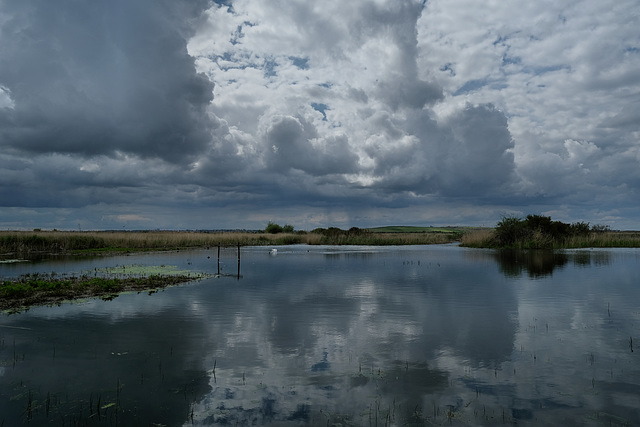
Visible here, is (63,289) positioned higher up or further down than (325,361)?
higher up

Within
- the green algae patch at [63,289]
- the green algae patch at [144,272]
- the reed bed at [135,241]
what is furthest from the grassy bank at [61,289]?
the reed bed at [135,241]

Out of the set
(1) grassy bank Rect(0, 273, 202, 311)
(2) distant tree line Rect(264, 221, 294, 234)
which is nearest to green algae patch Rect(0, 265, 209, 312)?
(1) grassy bank Rect(0, 273, 202, 311)

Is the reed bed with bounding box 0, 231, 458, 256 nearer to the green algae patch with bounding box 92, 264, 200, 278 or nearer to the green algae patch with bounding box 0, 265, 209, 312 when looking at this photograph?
the green algae patch with bounding box 92, 264, 200, 278

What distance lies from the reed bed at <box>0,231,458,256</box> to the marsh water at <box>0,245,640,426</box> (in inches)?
1838

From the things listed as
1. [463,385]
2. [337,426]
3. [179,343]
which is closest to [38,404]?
[179,343]

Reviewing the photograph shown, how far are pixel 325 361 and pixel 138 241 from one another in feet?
211

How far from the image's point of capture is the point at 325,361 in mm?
10984

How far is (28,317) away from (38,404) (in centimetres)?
976

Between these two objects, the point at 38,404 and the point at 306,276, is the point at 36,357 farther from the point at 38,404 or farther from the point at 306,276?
the point at 306,276

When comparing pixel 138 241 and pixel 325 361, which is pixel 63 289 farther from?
→ pixel 138 241

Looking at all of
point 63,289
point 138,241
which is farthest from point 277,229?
point 63,289

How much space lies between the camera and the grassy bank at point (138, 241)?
57.2 meters

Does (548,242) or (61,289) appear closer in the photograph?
(61,289)

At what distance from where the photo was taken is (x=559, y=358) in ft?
36.8
